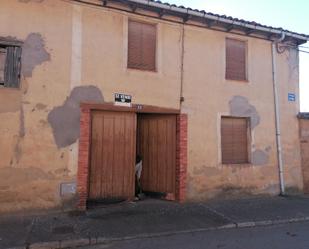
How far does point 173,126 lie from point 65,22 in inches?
157

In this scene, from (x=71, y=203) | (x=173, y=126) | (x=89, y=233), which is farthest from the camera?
(x=173, y=126)

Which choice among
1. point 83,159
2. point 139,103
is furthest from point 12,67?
point 139,103

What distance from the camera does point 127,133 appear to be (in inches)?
396

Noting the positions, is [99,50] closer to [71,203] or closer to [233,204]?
[71,203]

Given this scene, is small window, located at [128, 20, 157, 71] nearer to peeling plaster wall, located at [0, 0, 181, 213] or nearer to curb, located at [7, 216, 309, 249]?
peeling plaster wall, located at [0, 0, 181, 213]

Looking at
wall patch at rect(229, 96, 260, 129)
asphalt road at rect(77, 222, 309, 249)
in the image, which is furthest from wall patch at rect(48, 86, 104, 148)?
wall patch at rect(229, 96, 260, 129)

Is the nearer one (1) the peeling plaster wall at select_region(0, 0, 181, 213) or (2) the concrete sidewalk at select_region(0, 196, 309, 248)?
(2) the concrete sidewalk at select_region(0, 196, 309, 248)

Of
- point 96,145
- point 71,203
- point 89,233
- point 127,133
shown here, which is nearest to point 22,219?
point 71,203

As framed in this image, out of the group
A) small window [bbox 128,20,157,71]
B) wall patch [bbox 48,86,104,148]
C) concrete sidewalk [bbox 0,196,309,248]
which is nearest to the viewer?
concrete sidewalk [bbox 0,196,309,248]

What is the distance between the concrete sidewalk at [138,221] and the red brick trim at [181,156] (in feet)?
1.33

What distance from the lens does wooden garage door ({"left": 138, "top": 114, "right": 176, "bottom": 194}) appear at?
34.4 ft

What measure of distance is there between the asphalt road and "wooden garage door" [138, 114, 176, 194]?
308cm

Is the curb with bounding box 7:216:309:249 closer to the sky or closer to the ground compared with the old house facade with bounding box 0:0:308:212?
closer to the ground

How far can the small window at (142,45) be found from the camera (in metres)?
9.93
